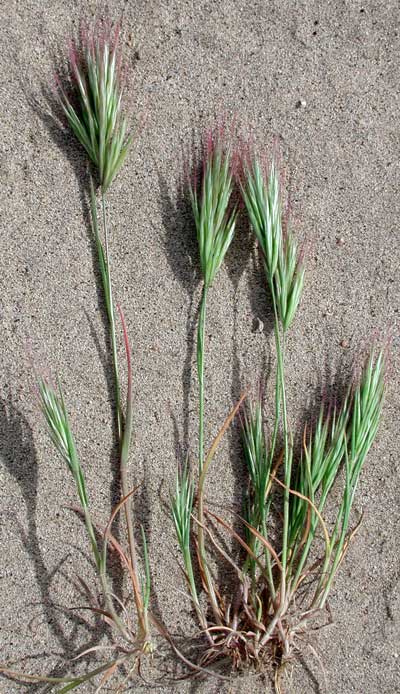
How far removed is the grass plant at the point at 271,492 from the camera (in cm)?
109

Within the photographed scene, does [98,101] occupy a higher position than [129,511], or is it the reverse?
[98,101]

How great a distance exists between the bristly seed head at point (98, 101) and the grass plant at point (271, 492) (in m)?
0.15

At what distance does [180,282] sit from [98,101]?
0.33 m

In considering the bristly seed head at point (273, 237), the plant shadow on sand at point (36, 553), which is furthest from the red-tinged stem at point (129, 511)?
the bristly seed head at point (273, 237)

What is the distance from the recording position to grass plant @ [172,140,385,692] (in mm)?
1090

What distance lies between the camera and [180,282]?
1.17 m

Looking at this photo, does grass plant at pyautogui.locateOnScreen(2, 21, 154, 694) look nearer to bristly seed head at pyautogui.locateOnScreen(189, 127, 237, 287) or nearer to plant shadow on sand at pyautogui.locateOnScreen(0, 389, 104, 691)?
plant shadow on sand at pyautogui.locateOnScreen(0, 389, 104, 691)

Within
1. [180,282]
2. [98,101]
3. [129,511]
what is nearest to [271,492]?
[129,511]

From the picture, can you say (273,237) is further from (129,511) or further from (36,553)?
(36,553)

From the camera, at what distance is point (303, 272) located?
3.79 feet

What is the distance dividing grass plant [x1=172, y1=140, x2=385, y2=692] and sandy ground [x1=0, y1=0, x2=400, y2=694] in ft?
0.17

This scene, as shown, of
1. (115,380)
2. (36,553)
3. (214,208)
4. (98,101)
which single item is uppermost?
(98,101)

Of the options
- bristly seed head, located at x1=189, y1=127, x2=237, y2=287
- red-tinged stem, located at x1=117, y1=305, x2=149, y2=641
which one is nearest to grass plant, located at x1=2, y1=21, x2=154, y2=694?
red-tinged stem, located at x1=117, y1=305, x2=149, y2=641

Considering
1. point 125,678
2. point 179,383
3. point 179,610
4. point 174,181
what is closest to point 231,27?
point 174,181
